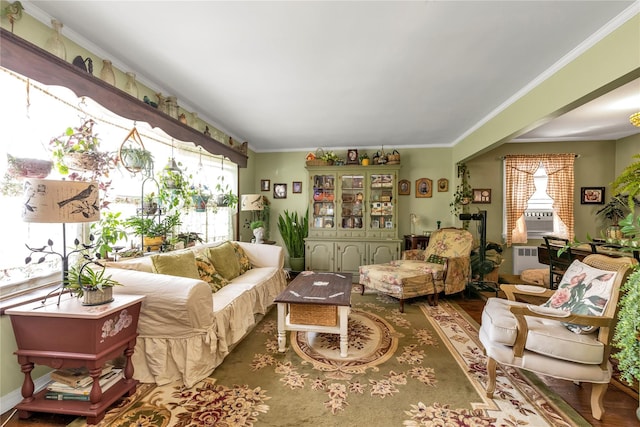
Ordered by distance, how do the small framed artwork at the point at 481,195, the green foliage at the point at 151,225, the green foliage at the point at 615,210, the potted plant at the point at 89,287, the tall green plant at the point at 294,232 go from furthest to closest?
the tall green plant at the point at 294,232
the small framed artwork at the point at 481,195
the green foliage at the point at 615,210
the green foliage at the point at 151,225
the potted plant at the point at 89,287

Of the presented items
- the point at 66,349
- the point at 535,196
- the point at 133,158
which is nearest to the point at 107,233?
→ the point at 133,158

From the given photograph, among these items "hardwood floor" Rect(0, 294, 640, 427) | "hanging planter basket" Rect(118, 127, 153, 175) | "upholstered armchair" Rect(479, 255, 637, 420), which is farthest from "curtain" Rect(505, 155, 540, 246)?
"hanging planter basket" Rect(118, 127, 153, 175)

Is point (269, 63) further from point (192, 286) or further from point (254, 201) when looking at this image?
point (254, 201)

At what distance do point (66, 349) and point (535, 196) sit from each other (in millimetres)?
6129

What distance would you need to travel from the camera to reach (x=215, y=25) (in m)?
1.70

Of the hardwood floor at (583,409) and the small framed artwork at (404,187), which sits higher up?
the small framed artwork at (404,187)

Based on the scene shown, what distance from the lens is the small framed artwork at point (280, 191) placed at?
203 inches

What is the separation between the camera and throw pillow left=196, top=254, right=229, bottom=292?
252cm

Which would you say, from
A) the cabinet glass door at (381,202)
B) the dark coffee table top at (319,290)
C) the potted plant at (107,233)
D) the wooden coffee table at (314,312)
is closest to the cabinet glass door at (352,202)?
the cabinet glass door at (381,202)

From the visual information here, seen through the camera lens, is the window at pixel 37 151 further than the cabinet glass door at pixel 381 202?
No

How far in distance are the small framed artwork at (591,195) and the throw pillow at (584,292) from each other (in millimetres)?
3520

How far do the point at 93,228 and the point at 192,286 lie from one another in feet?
3.66

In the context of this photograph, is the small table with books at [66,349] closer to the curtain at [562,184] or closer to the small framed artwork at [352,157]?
the small framed artwork at [352,157]

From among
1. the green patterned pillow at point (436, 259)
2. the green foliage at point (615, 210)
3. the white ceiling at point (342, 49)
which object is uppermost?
the white ceiling at point (342, 49)
